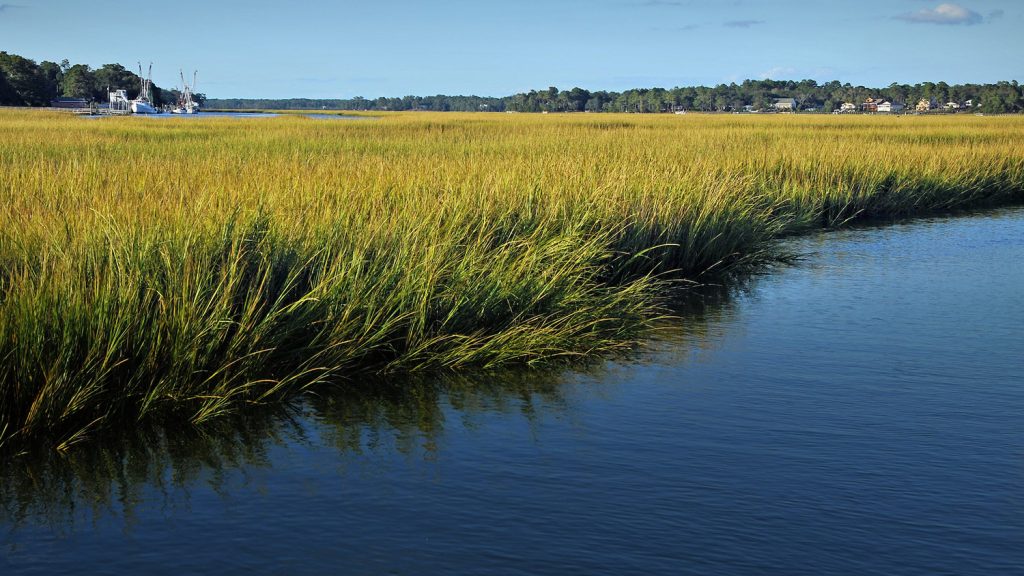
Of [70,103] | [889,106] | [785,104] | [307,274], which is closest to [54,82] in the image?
[70,103]

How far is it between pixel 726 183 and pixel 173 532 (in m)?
9.24

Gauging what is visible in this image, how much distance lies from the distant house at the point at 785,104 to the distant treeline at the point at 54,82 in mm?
90014

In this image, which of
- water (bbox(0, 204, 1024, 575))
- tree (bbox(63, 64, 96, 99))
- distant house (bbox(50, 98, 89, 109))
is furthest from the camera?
tree (bbox(63, 64, 96, 99))

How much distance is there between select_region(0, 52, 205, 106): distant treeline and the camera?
330 ft

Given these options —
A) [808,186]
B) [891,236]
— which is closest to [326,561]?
[891,236]

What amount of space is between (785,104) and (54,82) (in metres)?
103

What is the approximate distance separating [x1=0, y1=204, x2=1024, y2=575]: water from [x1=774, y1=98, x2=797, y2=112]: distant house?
459ft

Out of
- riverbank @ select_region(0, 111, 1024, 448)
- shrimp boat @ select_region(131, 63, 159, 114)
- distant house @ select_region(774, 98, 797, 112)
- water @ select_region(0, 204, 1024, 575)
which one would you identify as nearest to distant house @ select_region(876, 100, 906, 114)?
distant house @ select_region(774, 98, 797, 112)

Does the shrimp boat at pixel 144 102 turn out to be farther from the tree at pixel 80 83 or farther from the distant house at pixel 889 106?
the distant house at pixel 889 106

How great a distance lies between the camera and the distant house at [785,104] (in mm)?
142163

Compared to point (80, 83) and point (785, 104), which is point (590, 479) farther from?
point (785, 104)

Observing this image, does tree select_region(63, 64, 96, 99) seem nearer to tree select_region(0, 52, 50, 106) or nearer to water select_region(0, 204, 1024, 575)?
tree select_region(0, 52, 50, 106)

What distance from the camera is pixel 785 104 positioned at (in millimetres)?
146500

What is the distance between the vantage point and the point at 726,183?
12031 millimetres
